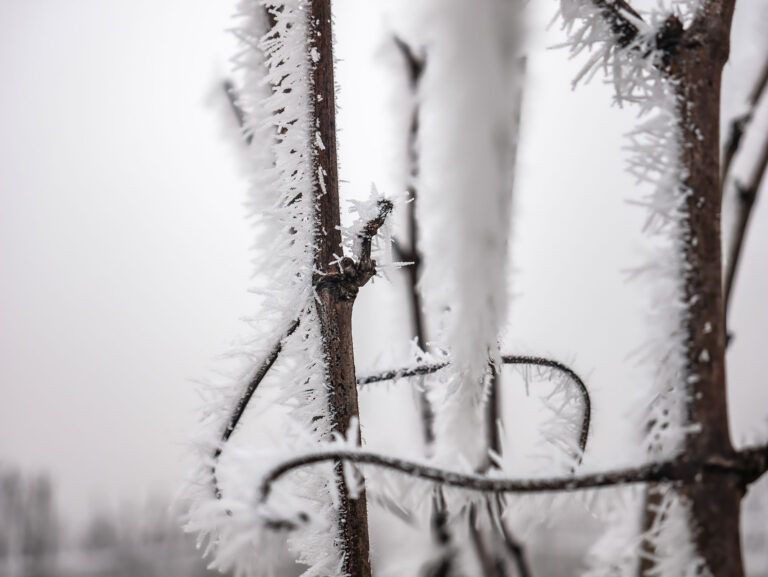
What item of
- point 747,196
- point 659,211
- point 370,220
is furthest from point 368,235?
point 747,196

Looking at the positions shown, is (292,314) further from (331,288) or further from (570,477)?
(570,477)

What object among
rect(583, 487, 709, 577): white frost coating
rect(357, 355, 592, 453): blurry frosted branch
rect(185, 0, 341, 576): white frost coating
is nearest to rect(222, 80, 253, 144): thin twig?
rect(185, 0, 341, 576): white frost coating

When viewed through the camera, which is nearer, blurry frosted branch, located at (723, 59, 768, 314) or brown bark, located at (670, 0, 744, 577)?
brown bark, located at (670, 0, 744, 577)

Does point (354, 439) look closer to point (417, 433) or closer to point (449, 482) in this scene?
point (449, 482)

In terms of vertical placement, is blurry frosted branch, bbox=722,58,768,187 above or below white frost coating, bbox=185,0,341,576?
above

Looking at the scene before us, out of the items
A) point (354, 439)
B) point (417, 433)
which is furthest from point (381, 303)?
point (354, 439)

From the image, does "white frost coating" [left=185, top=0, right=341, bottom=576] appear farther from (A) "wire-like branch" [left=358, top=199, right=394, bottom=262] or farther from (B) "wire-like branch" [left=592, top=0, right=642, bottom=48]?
(B) "wire-like branch" [left=592, top=0, right=642, bottom=48]

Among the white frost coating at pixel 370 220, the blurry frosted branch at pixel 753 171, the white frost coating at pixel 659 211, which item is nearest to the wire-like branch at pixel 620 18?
the white frost coating at pixel 659 211

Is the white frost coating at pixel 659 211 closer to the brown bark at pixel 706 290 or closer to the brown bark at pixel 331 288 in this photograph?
the brown bark at pixel 706 290

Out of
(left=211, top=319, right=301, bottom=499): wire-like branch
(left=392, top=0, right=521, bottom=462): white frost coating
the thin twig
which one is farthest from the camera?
the thin twig
